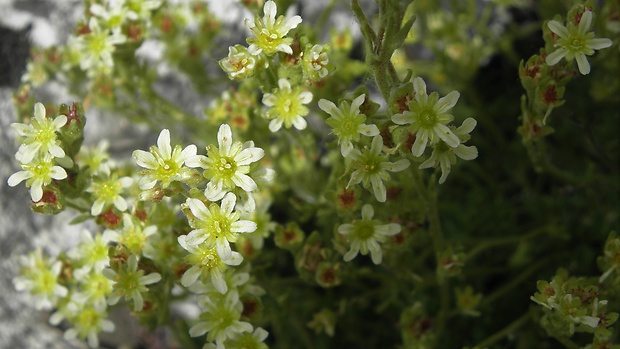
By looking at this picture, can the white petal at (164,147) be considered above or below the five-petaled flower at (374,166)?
below

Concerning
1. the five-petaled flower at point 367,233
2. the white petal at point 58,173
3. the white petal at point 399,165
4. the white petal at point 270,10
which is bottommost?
the five-petaled flower at point 367,233

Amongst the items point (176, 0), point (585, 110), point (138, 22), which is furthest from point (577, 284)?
point (176, 0)

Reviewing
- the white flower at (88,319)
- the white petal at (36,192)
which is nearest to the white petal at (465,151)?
the white petal at (36,192)

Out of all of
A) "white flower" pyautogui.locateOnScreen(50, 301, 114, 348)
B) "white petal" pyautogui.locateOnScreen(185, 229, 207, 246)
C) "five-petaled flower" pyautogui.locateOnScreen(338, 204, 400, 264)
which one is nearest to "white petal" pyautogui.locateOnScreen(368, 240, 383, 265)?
"five-petaled flower" pyautogui.locateOnScreen(338, 204, 400, 264)

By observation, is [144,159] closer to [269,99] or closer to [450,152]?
[269,99]

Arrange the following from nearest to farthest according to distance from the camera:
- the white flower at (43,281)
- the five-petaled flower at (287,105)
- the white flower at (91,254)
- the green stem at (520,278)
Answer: the five-petaled flower at (287,105)
the white flower at (91,254)
the white flower at (43,281)
the green stem at (520,278)

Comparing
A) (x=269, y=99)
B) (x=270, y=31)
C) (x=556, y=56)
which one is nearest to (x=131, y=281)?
(x=269, y=99)

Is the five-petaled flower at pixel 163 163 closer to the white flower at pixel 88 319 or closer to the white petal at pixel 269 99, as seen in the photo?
the white petal at pixel 269 99
